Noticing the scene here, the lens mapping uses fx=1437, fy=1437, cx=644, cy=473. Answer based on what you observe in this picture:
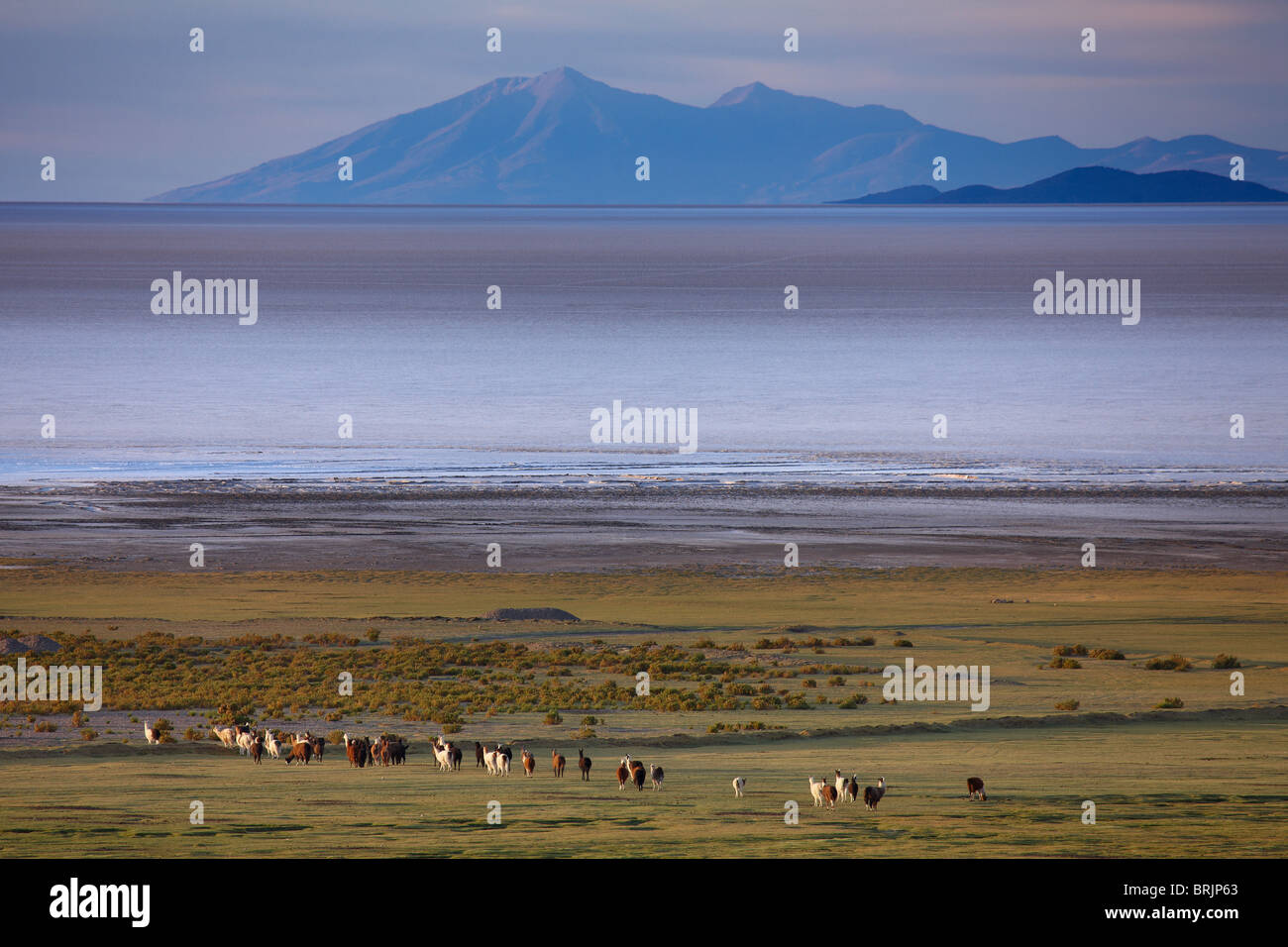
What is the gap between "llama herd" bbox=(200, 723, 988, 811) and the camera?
53.1 feet

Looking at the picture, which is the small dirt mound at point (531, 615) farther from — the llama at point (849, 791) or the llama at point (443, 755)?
the llama at point (849, 791)

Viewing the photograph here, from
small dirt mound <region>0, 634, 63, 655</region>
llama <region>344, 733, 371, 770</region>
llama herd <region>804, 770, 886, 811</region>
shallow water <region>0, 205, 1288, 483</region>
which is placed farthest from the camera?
shallow water <region>0, 205, 1288, 483</region>

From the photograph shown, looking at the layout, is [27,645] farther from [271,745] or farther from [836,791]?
[836,791]

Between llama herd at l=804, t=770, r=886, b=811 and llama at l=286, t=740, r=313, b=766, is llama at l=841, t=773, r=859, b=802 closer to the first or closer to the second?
llama herd at l=804, t=770, r=886, b=811

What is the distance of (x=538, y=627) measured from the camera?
106ft

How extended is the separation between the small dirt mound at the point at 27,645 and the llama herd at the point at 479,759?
7696 mm

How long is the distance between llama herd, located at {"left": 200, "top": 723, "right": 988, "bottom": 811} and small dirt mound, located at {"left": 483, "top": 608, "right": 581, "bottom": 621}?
36.3 feet

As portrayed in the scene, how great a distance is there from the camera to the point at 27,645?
28766 mm

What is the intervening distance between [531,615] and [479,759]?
13892mm

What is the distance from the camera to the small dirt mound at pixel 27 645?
28.5 m

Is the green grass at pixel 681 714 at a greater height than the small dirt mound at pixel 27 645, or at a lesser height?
lesser

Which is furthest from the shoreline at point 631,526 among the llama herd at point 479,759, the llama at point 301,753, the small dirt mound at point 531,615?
the llama at point 301,753

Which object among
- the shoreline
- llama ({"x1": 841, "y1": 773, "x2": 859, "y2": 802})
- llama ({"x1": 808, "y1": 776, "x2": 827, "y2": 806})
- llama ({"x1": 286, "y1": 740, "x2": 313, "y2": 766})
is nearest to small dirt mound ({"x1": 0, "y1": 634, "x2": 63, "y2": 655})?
the shoreline
